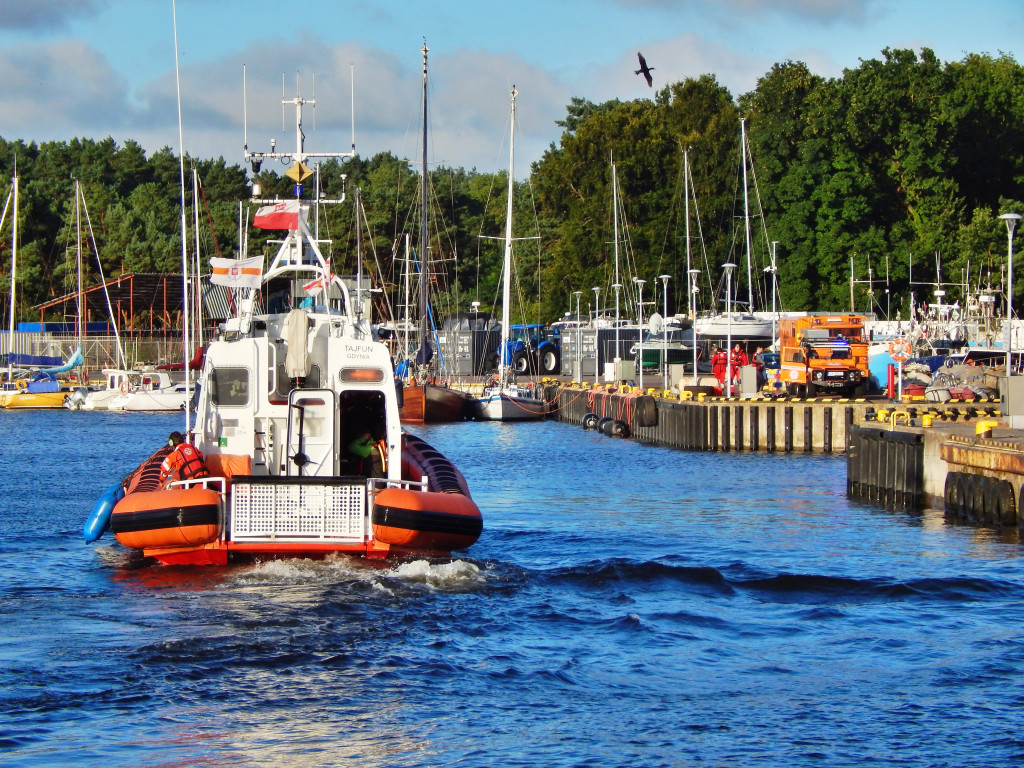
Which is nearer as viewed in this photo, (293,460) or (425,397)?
(293,460)

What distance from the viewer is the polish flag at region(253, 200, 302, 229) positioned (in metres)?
19.0

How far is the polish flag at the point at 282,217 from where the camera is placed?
19.0 metres

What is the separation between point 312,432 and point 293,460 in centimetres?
49

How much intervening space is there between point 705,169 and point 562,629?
68.8 meters

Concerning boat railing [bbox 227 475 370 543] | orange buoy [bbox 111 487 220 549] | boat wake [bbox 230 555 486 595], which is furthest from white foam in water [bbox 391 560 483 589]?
orange buoy [bbox 111 487 220 549]

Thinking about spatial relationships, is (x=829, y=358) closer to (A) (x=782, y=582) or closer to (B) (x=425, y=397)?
(B) (x=425, y=397)

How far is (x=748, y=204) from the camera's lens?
241ft


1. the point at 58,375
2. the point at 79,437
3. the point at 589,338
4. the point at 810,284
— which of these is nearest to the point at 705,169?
the point at 810,284

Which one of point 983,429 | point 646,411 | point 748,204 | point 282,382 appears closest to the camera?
point 282,382

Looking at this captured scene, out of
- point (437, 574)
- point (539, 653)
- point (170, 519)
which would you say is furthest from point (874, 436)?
point (170, 519)

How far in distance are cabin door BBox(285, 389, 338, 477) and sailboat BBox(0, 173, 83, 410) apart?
48230 millimetres

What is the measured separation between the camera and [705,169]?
264 feet

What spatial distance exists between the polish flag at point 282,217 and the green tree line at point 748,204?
4175 cm

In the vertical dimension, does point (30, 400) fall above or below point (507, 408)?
above
